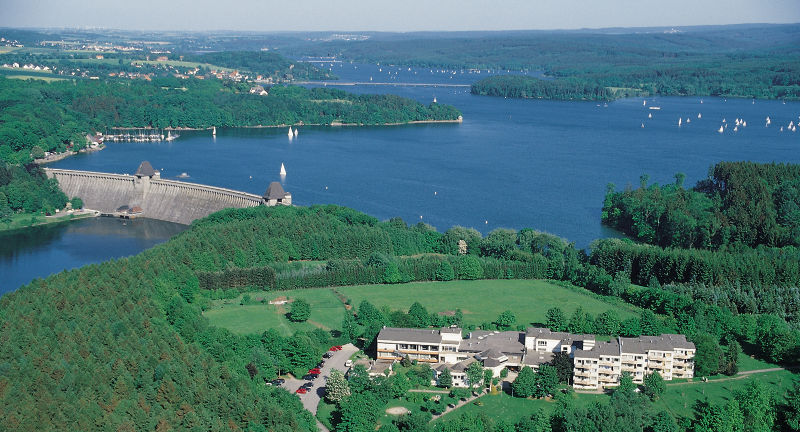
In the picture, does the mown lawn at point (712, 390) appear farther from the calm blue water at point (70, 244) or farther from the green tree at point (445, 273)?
the calm blue water at point (70, 244)

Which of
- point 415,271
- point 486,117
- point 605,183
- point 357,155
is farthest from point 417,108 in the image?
point 415,271

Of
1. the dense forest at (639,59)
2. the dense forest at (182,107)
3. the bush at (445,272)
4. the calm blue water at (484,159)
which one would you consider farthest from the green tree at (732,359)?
the dense forest at (639,59)

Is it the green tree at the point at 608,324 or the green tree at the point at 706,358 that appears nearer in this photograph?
the green tree at the point at 706,358

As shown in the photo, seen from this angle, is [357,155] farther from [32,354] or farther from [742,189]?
[32,354]

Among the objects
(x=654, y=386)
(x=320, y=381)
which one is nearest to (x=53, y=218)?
(x=320, y=381)

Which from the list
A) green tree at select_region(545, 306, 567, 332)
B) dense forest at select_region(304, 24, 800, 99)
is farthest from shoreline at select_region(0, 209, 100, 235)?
dense forest at select_region(304, 24, 800, 99)

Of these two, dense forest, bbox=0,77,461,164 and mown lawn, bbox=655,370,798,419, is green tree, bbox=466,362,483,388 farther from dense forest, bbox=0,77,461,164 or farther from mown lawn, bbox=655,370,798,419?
dense forest, bbox=0,77,461,164
